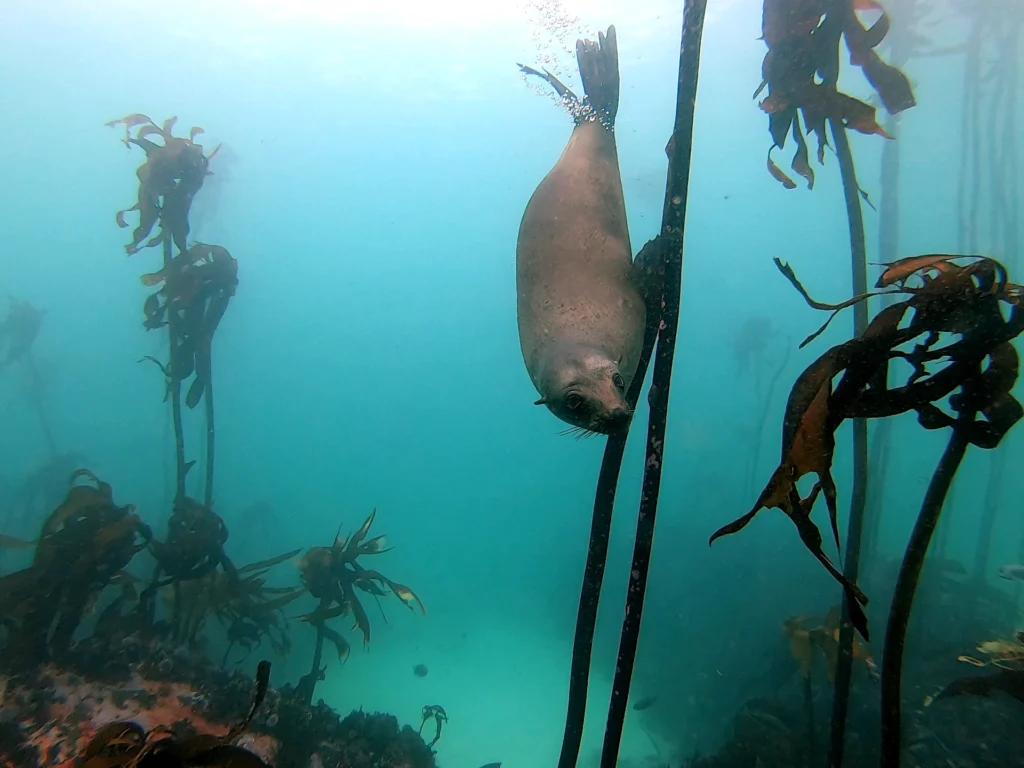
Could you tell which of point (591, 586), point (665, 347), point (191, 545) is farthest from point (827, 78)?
point (191, 545)

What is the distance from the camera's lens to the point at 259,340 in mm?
69125

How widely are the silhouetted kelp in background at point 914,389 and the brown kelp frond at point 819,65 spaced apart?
6.96ft

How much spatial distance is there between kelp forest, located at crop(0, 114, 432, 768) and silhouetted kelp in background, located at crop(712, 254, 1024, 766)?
2.30 metres

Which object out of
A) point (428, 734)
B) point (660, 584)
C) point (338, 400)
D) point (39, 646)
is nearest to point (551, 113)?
point (660, 584)

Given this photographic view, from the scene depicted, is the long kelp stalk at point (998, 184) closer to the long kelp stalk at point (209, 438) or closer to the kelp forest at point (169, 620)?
the kelp forest at point (169, 620)

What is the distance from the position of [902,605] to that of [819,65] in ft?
11.8

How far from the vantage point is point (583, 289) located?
201 centimetres

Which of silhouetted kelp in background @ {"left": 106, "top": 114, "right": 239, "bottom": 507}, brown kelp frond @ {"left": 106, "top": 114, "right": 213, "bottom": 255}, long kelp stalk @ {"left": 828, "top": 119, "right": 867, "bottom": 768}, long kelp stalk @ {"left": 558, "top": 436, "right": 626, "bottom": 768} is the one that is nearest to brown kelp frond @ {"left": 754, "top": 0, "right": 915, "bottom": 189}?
long kelp stalk @ {"left": 828, "top": 119, "right": 867, "bottom": 768}

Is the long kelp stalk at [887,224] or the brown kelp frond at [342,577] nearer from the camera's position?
the brown kelp frond at [342,577]

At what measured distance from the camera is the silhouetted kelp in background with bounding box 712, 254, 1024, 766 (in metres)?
1.98

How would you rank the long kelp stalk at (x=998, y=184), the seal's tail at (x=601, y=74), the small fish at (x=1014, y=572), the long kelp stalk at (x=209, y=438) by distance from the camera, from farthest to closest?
the long kelp stalk at (x=998, y=184) → the small fish at (x=1014, y=572) → the long kelp stalk at (x=209, y=438) → the seal's tail at (x=601, y=74)

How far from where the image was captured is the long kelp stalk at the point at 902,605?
219cm

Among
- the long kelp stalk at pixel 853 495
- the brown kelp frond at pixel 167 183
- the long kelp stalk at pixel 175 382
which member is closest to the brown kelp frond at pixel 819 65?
the long kelp stalk at pixel 853 495

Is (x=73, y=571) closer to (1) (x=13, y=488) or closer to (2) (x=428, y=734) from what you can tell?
(2) (x=428, y=734)
